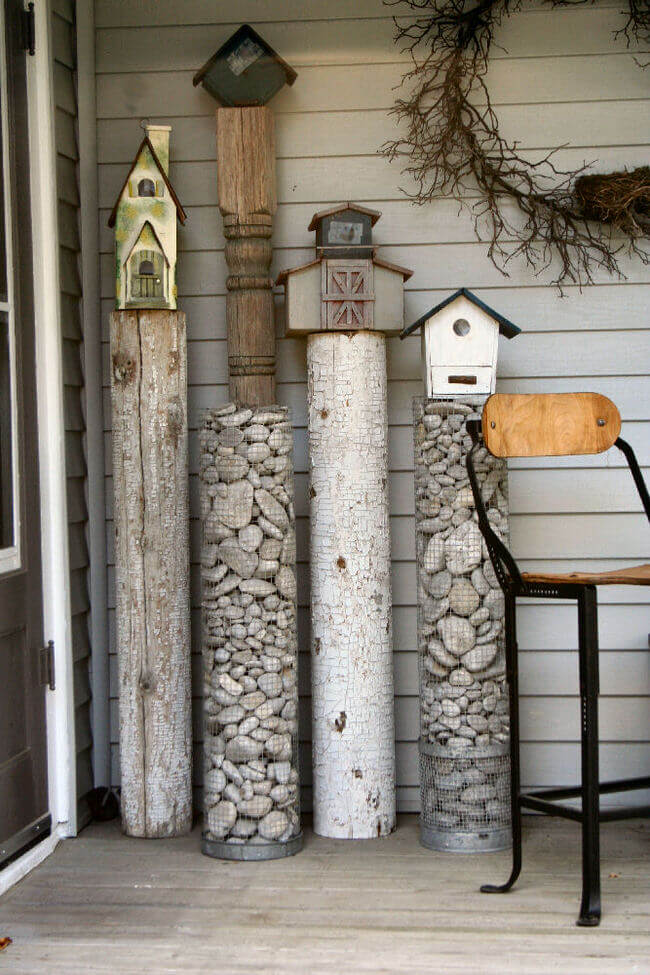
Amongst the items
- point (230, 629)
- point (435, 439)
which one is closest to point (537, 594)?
point (435, 439)

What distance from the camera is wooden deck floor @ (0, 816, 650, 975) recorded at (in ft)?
8.25

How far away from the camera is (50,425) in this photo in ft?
10.6

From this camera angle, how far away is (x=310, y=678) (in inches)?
138

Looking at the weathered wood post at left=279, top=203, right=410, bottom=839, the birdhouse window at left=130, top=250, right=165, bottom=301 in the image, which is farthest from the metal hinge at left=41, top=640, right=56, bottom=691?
the birdhouse window at left=130, top=250, right=165, bottom=301

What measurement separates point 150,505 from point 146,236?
30.5 inches

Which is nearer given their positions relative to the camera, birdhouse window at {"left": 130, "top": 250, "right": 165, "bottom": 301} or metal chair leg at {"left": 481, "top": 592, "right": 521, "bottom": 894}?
metal chair leg at {"left": 481, "top": 592, "right": 521, "bottom": 894}

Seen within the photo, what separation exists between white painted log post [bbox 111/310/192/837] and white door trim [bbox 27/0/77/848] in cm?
16

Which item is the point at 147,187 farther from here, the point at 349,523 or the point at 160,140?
the point at 349,523

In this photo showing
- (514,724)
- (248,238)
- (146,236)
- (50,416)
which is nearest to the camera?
(514,724)

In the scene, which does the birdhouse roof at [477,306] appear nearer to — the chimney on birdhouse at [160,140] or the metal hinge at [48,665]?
the chimney on birdhouse at [160,140]

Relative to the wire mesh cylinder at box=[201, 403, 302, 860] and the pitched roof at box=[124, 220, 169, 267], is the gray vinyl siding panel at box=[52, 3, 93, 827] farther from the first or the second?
the wire mesh cylinder at box=[201, 403, 302, 860]

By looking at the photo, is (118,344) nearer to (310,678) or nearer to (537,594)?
(310,678)

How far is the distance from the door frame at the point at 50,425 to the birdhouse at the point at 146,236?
0.19 meters

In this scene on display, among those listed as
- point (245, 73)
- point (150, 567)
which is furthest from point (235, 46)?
point (150, 567)
